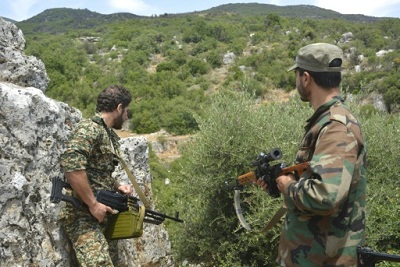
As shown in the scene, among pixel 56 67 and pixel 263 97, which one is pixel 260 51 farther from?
pixel 56 67

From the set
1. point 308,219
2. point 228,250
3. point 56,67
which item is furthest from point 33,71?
point 56,67

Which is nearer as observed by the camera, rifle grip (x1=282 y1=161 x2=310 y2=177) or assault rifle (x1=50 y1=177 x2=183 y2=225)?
rifle grip (x1=282 y1=161 x2=310 y2=177)

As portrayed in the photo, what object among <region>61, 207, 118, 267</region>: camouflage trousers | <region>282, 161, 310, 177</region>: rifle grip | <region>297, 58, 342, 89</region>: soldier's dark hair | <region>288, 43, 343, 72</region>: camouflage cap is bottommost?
<region>61, 207, 118, 267</region>: camouflage trousers

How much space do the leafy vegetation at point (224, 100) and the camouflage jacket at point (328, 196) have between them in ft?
17.8

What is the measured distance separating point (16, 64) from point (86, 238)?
6.63 ft

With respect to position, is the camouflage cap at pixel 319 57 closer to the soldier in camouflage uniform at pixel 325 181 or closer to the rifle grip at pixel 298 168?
the soldier in camouflage uniform at pixel 325 181

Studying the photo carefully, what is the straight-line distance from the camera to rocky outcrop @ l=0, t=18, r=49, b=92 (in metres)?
4.30

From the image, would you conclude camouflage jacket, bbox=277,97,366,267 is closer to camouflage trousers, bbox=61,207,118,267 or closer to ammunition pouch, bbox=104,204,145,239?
ammunition pouch, bbox=104,204,145,239

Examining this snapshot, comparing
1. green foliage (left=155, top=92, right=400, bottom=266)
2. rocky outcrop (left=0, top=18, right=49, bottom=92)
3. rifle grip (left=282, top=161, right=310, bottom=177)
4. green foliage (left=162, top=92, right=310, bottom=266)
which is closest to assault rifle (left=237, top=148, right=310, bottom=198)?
rifle grip (left=282, top=161, right=310, bottom=177)

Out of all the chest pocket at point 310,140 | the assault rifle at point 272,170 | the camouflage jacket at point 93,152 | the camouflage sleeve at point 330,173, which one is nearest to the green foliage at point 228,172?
the camouflage jacket at point 93,152

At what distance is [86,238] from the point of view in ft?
11.3

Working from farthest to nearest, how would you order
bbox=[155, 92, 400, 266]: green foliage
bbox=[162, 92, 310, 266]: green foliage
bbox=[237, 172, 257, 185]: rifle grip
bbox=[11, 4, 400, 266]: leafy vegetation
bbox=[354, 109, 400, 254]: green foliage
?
bbox=[11, 4, 400, 266]: leafy vegetation → bbox=[162, 92, 310, 266]: green foliage → bbox=[155, 92, 400, 266]: green foliage → bbox=[354, 109, 400, 254]: green foliage → bbox=[237, 172, 257, 185]: rifle grip

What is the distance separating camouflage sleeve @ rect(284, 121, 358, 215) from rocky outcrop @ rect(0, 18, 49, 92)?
3230 millimetres

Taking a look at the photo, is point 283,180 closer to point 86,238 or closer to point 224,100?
point 86,238
